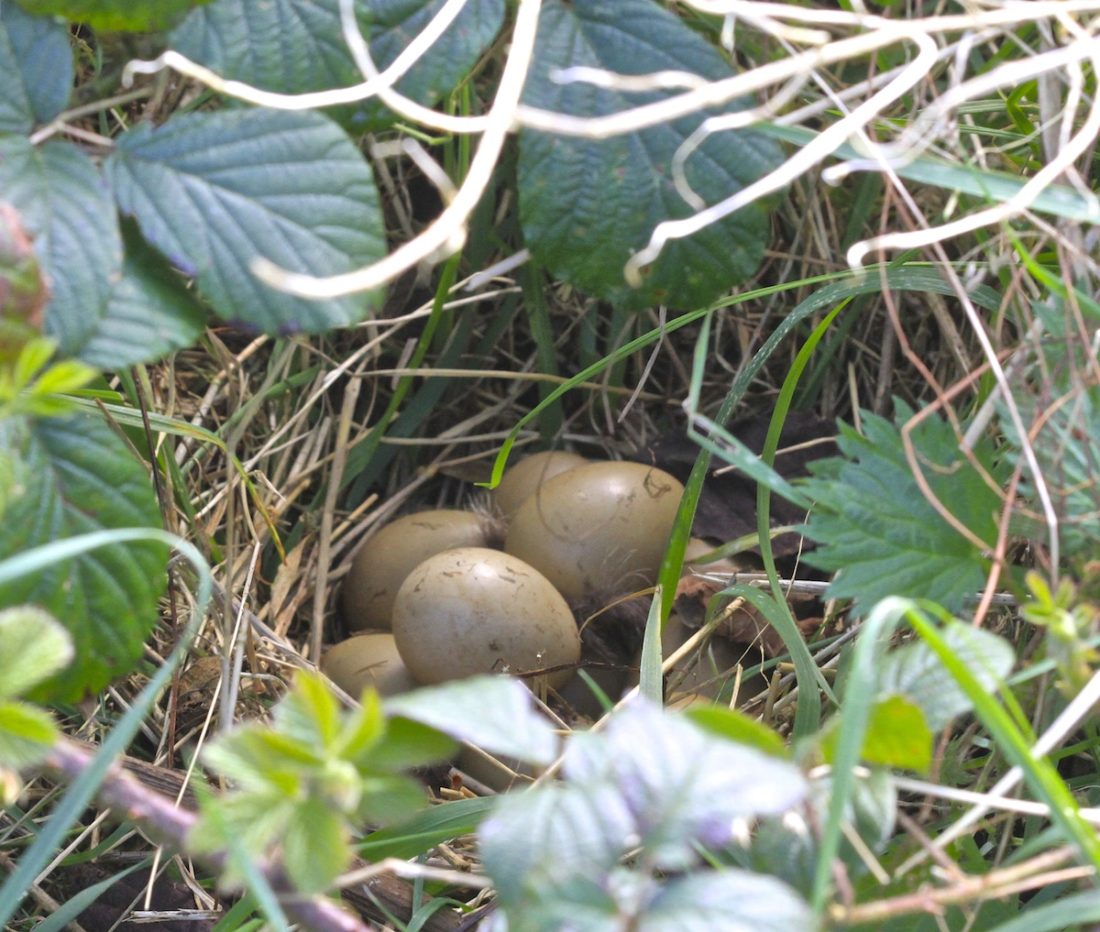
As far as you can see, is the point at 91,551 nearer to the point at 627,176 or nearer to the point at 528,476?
the point at 627,176

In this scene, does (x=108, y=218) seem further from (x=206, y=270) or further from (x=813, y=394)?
(x=813, y=394)

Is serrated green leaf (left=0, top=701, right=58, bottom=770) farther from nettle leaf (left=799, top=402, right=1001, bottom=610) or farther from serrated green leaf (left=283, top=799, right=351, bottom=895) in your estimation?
nettle leaf (left=799, top=402, right=1001, bottom=610)

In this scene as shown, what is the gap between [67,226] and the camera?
812 mm

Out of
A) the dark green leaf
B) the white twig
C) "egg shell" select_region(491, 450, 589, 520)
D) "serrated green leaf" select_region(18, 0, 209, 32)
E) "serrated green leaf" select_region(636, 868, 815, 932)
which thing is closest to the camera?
"serrated green leaf" select_region(636, 868, 815, 932)

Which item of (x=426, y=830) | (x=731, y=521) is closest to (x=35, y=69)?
(x=426, y=830)

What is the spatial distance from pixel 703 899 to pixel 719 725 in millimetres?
104

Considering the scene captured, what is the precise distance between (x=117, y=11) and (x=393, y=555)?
853 mm

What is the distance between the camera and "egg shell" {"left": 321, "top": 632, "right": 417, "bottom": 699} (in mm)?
1396

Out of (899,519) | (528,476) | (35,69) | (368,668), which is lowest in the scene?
(368,668)

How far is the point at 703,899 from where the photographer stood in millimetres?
538

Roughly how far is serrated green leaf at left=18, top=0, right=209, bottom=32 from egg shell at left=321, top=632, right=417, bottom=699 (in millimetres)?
794

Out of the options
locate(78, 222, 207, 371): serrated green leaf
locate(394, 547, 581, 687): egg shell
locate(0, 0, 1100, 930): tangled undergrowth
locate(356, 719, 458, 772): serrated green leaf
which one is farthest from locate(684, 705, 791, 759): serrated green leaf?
locate(394, 547, 581, 687): egg shell

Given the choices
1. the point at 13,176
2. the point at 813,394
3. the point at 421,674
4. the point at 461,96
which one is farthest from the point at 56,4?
the point at 813,394

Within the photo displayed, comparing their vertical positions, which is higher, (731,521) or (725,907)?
(725,907)
